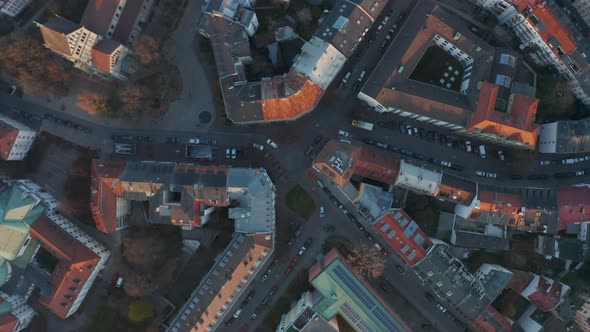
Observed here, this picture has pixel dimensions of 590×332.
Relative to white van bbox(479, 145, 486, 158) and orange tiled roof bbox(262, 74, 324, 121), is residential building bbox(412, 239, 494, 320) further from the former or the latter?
orange tiled roof bbox(262, 74, 324, 121)

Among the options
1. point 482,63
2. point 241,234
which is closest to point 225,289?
point 241,234

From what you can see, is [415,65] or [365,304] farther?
[415,65]

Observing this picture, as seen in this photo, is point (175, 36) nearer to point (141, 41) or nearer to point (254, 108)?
point (141, 41)

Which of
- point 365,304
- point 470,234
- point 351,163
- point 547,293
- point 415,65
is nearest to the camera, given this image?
point 365,304

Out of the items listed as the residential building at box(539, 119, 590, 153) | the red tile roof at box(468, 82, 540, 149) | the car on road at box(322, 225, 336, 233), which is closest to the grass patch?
the car on road at box(322, 225, 336, 233)

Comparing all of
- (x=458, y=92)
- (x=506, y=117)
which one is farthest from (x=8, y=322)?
(x=506, y=117)

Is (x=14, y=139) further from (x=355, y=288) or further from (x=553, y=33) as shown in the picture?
(x=553, y=33)
